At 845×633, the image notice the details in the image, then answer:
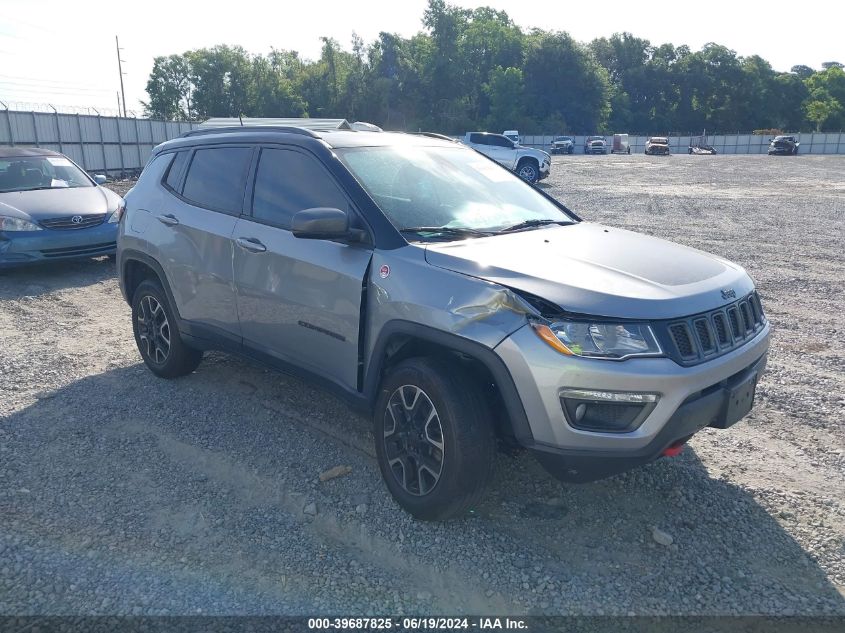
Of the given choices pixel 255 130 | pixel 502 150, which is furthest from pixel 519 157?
pixel 255 130

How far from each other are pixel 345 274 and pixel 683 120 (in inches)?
4245

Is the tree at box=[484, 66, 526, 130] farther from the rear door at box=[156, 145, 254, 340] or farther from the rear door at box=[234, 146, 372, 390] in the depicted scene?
the rear door at box=[234, 146, 372, 390]

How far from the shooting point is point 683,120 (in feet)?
328

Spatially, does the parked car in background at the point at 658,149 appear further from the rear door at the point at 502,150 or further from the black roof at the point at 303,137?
the black roof at the point at 303,137

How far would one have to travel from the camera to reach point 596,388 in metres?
2.81

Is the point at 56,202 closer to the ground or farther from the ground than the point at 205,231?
closer to the ground

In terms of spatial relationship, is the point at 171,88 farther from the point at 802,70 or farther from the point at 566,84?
the point at 802,70

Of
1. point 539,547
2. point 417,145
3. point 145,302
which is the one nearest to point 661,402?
point 539,547

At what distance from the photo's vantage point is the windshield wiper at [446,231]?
3.62 metres

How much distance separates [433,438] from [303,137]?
2.03m

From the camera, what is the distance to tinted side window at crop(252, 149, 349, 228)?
387 cm

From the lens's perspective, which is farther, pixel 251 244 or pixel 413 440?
pixel 251 244

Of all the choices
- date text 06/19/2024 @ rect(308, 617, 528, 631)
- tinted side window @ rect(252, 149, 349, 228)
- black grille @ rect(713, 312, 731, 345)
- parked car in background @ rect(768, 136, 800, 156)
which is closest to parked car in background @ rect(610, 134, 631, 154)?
parked car in background @ rect(768, 136, 800, 156)

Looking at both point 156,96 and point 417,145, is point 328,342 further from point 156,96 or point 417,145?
point 156,96
